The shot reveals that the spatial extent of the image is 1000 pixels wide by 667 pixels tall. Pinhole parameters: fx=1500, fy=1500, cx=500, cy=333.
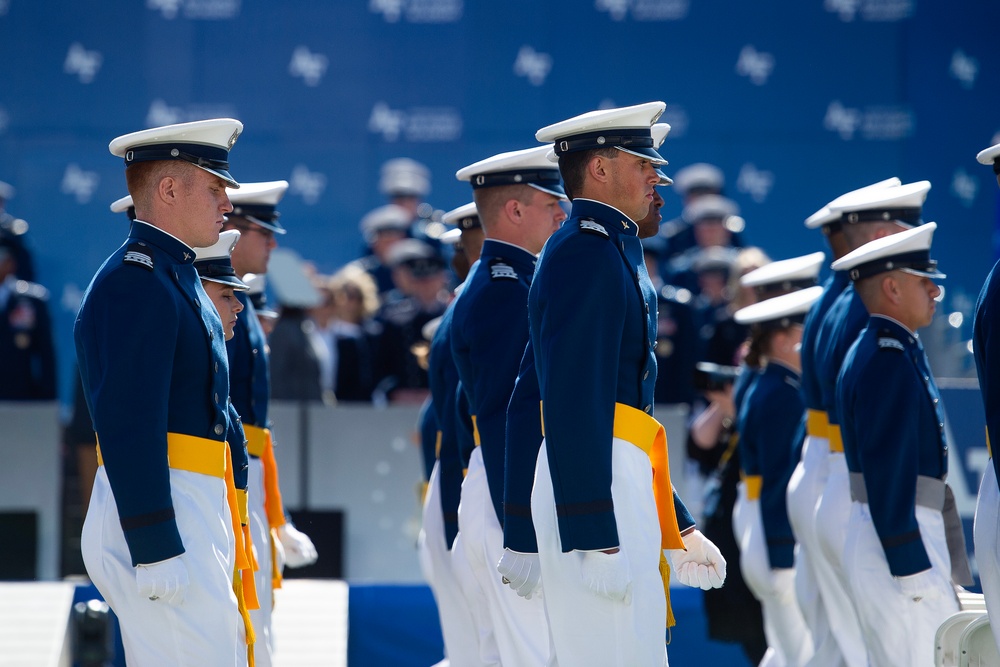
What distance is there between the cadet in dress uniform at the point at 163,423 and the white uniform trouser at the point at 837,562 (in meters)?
2.48

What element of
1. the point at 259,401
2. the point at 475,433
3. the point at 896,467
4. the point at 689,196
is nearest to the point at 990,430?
the point at 896,467

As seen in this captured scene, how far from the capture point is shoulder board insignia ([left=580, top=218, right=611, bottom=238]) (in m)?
3.71

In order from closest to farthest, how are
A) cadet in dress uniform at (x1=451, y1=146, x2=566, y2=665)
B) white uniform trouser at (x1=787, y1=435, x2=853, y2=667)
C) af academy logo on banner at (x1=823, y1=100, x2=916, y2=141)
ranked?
1. cadet in dress uniform at (x1=451, y1=146, x2=566, y2=665)
2. white uniform trouser at (x1=787, y1=435, x2=853, y2=667)
3. af academy logo on banner at (x1=823, y1=100, x2=916, y2=141)

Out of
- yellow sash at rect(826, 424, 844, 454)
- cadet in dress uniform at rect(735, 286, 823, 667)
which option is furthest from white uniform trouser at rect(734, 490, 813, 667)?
yellow sash at rect(826, 424, 844, 454)

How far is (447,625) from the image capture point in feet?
18.0

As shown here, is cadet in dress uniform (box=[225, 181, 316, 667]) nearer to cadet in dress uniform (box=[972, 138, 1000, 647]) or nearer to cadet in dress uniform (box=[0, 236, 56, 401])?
cadet in dress uniform (box=[972, 138, 1000, 647])

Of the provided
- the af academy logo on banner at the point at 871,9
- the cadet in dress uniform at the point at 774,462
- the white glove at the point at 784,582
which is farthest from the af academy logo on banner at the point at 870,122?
the white glove at the point at 784,582

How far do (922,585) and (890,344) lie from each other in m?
0.79

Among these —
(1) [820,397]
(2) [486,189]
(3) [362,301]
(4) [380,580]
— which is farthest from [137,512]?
(3) [362,301]

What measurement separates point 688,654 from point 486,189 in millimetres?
2760

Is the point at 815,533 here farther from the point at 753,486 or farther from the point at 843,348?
the point at 753,486

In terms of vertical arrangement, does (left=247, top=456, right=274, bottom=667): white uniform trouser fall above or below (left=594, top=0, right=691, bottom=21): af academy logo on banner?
below

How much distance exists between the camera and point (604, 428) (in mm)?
3525

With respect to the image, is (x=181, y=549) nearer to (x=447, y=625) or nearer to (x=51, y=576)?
(x=447, y=625)
